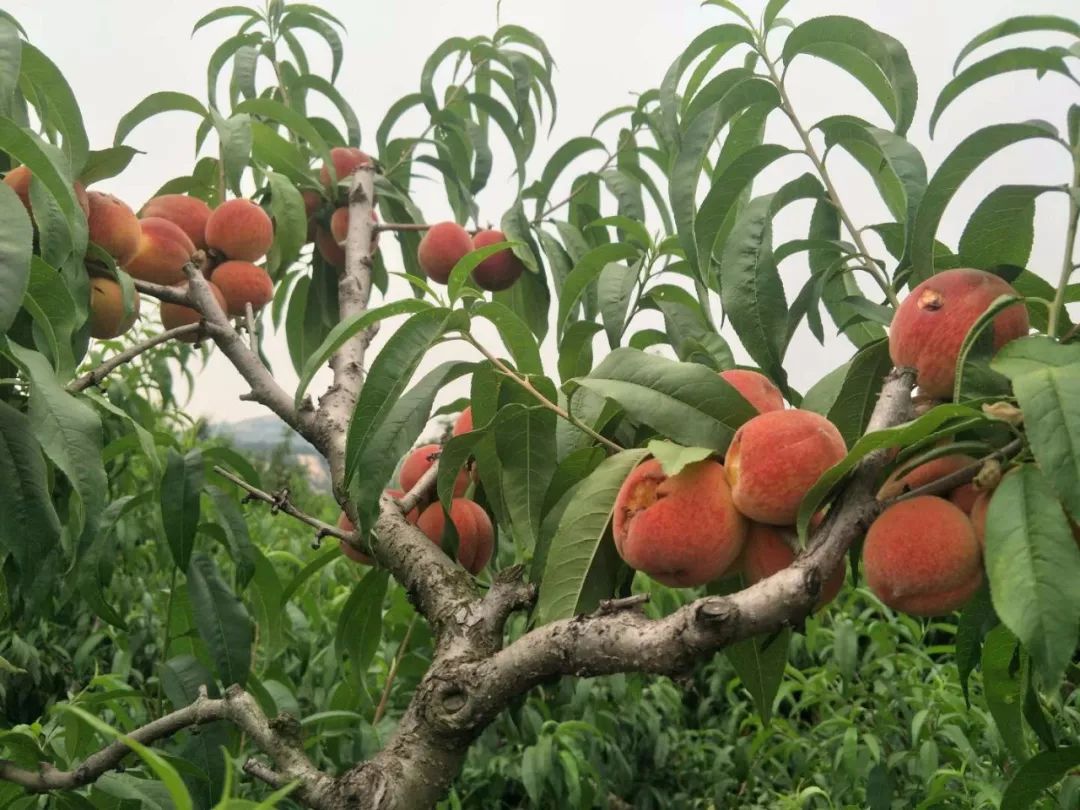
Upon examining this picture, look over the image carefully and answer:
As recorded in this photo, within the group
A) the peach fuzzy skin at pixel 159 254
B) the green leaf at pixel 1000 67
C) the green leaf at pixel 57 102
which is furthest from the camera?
the peach fuzzy skin at pixel 159 254

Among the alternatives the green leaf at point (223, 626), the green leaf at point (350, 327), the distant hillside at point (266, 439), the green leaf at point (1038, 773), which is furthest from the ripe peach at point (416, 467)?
the distant hillside at point (266, 439)

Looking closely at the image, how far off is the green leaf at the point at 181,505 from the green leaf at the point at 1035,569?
0.59 metres

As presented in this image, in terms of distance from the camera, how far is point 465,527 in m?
0.83

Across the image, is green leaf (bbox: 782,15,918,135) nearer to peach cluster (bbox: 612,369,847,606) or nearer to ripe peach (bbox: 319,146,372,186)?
peach cluster (bbox: 612,369,847,606)

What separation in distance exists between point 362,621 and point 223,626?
0.12m

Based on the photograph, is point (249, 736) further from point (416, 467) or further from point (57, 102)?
point (57, 102)

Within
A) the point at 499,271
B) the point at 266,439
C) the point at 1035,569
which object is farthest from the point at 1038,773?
the point at 266,439

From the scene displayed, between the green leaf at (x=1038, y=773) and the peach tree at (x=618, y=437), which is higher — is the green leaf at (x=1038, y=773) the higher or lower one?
the lower one

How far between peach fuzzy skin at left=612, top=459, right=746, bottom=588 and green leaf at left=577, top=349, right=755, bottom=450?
0.02m

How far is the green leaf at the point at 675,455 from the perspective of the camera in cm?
51

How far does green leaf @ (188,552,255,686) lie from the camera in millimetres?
851

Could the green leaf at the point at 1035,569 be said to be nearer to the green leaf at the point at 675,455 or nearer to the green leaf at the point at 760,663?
the green leaf at the point at 675,455

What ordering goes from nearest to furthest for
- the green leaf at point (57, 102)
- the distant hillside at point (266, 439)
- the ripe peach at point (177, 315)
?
the green leaf at point (57, 102), the ripe peach at point (177, 315), the distant hillside at point (266, 439)

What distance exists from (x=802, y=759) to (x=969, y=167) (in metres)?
1.42
